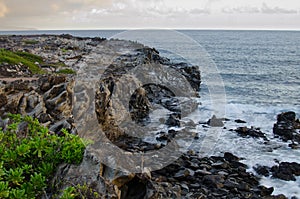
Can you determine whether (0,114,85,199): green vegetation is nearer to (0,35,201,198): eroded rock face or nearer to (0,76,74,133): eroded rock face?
(0,35,201,198): eroded rock face

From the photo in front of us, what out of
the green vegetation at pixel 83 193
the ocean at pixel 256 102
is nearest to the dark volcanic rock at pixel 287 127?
the ocean at pixel 256 102

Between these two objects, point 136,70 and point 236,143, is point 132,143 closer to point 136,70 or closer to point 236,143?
point 236,143

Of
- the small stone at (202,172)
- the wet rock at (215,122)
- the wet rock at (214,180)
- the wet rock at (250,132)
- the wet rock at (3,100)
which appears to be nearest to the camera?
the wet rock at (3,100)

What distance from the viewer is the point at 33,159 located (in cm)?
638

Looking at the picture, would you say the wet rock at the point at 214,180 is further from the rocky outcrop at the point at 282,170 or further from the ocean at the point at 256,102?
the rocky outcrop at the point at 282,170

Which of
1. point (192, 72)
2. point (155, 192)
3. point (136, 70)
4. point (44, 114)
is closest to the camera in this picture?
point (155, 192)

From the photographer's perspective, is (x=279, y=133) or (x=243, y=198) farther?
(x=279, y=133)

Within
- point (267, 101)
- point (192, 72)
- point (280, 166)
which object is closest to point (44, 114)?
point (280, 166)

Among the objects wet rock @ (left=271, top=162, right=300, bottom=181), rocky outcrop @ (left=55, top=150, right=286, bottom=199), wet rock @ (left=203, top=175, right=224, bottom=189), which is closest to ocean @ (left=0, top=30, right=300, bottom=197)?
wet rock @ (left=271, top=162, right=300, bottom=181)

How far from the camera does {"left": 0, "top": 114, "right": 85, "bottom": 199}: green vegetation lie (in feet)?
18.1

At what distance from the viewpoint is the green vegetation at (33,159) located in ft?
18.1

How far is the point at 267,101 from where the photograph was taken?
39500 mm

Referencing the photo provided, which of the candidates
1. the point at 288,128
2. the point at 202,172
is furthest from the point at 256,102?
the point at 202,172

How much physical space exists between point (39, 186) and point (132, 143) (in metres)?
17.2
